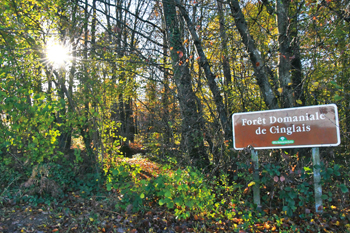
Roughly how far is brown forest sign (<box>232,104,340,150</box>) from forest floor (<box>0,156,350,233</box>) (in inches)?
43.2

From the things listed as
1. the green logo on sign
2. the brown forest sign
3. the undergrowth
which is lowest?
the undergrowth

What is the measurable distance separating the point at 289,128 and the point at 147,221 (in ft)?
8.67

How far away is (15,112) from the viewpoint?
4438mm

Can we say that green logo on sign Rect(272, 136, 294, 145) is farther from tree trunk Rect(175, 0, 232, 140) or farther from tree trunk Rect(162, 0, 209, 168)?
tree trunk Rect(162, 0, 209, 168)

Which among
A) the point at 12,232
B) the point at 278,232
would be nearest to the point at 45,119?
the point at 12,232

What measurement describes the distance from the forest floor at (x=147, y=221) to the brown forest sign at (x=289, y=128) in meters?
1.10

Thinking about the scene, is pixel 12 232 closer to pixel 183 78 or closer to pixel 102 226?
pixel 102 226

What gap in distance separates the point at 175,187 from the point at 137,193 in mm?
593

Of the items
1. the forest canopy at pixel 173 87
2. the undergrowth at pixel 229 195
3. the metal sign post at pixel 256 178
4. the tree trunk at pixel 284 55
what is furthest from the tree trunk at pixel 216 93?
the tree trunk at pixel 284 55

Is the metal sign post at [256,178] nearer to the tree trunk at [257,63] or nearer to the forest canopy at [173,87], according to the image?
the forest canopy at [173,87]

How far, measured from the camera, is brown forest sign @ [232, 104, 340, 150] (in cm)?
357

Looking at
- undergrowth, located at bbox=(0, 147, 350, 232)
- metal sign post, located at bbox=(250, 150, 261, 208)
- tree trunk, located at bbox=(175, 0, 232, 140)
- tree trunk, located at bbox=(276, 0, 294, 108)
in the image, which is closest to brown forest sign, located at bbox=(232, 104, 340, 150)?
metal sign post, located at bbox=(250, 150, 261, 208)

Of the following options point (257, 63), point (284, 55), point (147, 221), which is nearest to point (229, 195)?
point (147, 221)

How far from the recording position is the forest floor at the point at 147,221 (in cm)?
347
